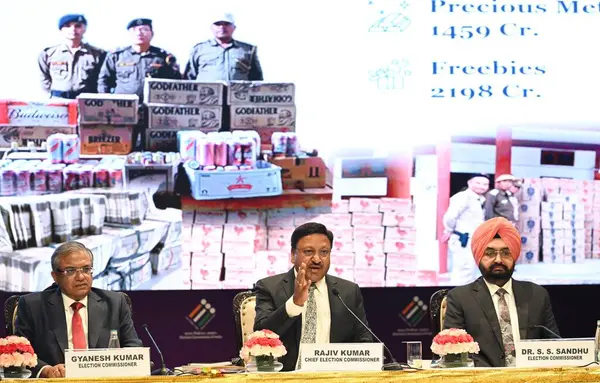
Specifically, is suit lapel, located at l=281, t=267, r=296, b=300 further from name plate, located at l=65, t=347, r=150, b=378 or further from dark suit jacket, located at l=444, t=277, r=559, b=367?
name plate, located at l=65, t=347, r=150, b=378

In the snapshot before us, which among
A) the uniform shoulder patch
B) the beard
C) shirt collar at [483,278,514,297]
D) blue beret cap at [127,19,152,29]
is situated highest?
blue beret cap at [127,19,152,29]

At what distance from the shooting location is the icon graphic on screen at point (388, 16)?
578 cm

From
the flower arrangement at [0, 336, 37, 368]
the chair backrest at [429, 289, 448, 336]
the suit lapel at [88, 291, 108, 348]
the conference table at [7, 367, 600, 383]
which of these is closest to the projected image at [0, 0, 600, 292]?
the suit lapel at [88, 291, 108, 348]

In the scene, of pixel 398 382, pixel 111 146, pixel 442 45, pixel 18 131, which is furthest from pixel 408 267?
pixel 398 382

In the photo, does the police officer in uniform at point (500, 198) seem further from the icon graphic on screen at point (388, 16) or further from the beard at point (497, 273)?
the beard at point (497, 273)

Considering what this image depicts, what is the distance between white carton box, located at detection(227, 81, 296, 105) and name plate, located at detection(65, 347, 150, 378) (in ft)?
9.35

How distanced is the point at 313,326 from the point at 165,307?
2244 millimetres

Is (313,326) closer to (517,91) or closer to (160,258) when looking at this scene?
(160,258)

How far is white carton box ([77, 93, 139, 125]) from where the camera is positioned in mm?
5750

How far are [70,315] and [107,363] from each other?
0.93 m

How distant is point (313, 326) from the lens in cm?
397

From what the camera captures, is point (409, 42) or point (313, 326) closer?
point (313, 326)

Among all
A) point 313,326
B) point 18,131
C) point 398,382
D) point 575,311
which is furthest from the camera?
point 575,311

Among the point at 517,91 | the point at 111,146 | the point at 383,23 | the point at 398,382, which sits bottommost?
the point at 398,382
